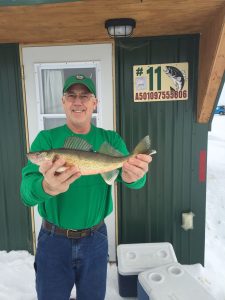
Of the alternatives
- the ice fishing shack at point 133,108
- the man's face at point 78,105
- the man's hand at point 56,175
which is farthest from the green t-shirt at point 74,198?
the ice fishing shack at point 133,108

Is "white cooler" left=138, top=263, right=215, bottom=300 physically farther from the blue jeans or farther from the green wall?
the green wall

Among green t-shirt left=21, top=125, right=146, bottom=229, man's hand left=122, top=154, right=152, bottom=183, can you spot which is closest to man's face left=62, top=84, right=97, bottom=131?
green t-shirt left=21, top=125, right=146, bottom=229

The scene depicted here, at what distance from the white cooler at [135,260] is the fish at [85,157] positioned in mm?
2006

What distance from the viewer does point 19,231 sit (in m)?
4.85

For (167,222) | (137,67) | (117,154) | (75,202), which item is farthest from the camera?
(167,222)

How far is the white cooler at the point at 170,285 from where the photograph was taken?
10.5ft

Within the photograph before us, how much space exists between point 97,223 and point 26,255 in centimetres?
258

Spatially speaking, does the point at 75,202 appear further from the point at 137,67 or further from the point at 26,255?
the point at 26,255

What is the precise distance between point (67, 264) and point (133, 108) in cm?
242

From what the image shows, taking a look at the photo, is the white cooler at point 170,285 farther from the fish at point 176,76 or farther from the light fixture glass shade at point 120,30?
the light fixture glass shade at point 120,30

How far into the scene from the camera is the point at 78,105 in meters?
2.47

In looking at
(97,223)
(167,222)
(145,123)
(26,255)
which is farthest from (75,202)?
(26,255)

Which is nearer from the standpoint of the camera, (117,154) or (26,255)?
(117,154)

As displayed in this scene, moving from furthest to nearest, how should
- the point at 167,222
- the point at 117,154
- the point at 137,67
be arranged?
the point at 167,222 → the point at 137,67 → the point at 117,154
